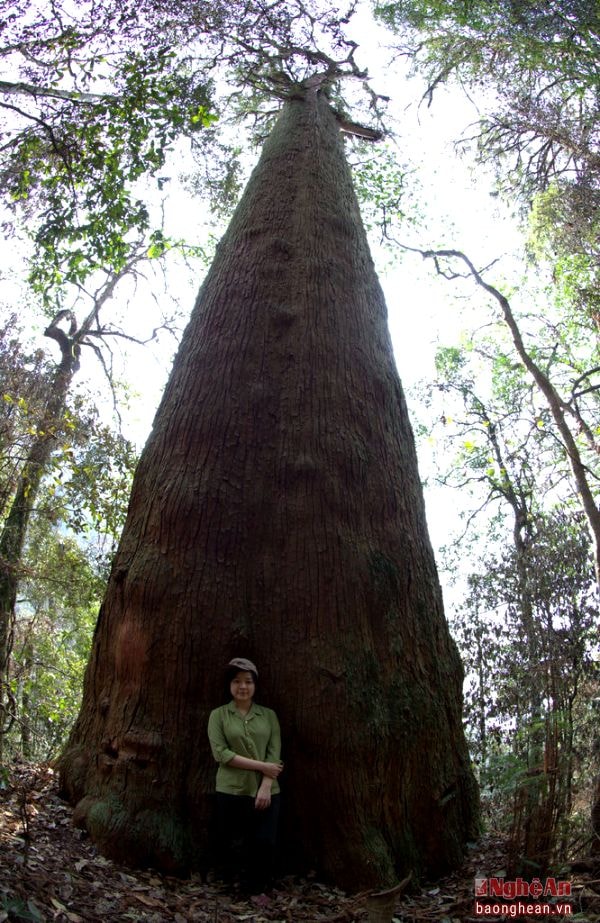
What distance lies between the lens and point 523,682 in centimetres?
689

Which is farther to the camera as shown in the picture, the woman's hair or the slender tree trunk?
the slender tree trunk

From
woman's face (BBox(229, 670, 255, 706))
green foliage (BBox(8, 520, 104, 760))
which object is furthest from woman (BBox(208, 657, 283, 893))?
green foliage (BBox(8, 520, 104, 760))

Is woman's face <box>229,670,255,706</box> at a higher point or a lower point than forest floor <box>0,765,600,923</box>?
higher

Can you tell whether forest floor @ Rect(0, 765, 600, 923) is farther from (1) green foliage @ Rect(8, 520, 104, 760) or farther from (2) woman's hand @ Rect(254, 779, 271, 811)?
(1) green foliage @ Rect(8, 520, 104, 760)

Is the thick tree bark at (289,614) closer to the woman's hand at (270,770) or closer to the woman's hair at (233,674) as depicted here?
the woman's hair at (233,674)

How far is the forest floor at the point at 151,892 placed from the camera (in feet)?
8.64

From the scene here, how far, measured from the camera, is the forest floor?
8.64 ft

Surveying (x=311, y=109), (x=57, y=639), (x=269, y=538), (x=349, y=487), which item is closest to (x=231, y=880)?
(x=269, y=538)

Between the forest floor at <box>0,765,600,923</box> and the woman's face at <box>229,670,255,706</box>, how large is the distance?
0.81 m

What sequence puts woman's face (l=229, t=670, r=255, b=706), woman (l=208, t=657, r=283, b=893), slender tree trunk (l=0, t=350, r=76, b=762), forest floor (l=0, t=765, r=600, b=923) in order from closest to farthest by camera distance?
1. forest floor (l=0, t=765, r=600, b=923)
2. woman (l=208, t=657, r=283, b=893)
3. woman's face (l=229, t=670, r=255, b=706)
4. slender tree trunk (l=0, t=350, r=76, b=762)

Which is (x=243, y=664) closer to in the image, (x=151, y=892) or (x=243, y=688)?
(x=243, y=688)

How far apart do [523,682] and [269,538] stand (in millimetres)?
4198

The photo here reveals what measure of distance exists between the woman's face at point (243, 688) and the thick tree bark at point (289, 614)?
165 mm

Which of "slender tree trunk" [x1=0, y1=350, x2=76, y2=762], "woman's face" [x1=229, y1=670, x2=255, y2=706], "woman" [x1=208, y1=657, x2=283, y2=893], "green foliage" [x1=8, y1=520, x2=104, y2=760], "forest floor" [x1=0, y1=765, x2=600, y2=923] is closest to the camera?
"forest floor" [x1=0, y1=765, x2=600, y2=923]
